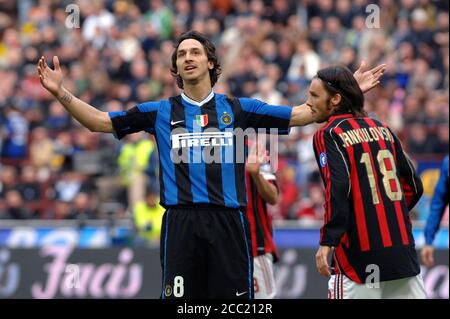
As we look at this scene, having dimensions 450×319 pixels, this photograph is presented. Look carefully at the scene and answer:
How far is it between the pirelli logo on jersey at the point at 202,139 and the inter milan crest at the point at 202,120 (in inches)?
2.9

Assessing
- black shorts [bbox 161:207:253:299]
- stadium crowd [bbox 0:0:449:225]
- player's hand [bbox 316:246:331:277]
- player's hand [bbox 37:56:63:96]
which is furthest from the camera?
stadium crowd [bbox 0:0:449:225]

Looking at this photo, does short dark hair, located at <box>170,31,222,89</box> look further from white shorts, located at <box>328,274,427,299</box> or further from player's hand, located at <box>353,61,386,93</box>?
white shorts, located at <box>328,274,427,299</box>

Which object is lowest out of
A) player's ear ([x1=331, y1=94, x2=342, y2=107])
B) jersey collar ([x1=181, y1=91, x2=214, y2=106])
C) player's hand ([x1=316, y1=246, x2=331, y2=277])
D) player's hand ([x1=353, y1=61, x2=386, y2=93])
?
player's hand ([x1=316, y1=246, x2=331, y2=277])

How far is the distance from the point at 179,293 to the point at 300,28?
14.0 metres

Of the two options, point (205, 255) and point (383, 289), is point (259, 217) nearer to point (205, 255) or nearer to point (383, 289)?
point (205, 255)

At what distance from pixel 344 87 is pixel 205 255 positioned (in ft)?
4.86

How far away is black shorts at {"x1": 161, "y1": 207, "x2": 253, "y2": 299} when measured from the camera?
24.9ft

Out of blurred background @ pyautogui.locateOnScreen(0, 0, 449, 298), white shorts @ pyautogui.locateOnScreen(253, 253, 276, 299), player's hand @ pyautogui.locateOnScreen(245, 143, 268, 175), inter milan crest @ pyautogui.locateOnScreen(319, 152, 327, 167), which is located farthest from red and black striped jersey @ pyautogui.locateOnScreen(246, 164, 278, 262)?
blurred background @ pyautogui.locateOnScreen(0, 0, 449, 298)

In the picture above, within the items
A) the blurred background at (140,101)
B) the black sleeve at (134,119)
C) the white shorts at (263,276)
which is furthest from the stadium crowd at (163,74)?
the black sleeve at (134,119)

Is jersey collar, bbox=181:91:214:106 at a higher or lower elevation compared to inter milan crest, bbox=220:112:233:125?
higher

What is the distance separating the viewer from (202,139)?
774cm

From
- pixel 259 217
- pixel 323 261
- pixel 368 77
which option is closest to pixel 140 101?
pixel 259 217

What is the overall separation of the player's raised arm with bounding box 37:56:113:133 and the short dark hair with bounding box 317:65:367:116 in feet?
5.16
